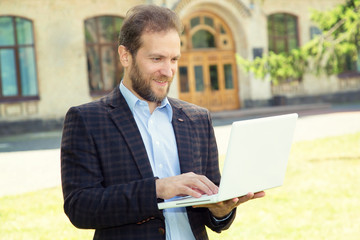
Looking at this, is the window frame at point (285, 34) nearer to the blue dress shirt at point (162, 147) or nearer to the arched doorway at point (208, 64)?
the arched doorway at point (208, 64)

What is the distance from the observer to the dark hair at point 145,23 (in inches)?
88.3

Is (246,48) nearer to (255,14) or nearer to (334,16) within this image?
(255,14)

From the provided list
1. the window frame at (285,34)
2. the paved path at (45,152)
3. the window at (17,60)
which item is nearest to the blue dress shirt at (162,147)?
the paved path at (45,152)

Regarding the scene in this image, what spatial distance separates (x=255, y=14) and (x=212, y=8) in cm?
215

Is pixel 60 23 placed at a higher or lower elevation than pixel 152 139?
higher

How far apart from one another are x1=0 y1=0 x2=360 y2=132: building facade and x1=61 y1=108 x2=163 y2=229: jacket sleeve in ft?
56.9

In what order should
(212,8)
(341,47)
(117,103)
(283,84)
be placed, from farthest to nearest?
(283,84) < (212,8) < (341,47) < (117,103)

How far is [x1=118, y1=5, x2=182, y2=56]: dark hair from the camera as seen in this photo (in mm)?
2242

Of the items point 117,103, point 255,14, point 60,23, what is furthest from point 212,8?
point 117,103

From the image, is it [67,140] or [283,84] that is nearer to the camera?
[67,140]

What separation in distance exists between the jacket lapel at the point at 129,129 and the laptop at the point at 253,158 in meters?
0.20

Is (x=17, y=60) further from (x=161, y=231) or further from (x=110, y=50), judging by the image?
(x=161, y=231)

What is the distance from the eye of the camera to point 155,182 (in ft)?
6.77

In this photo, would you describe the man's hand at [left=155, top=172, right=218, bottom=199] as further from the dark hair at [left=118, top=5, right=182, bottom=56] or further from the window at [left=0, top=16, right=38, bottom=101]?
the window at [left=0, top=16, right=38, bottom=101]
